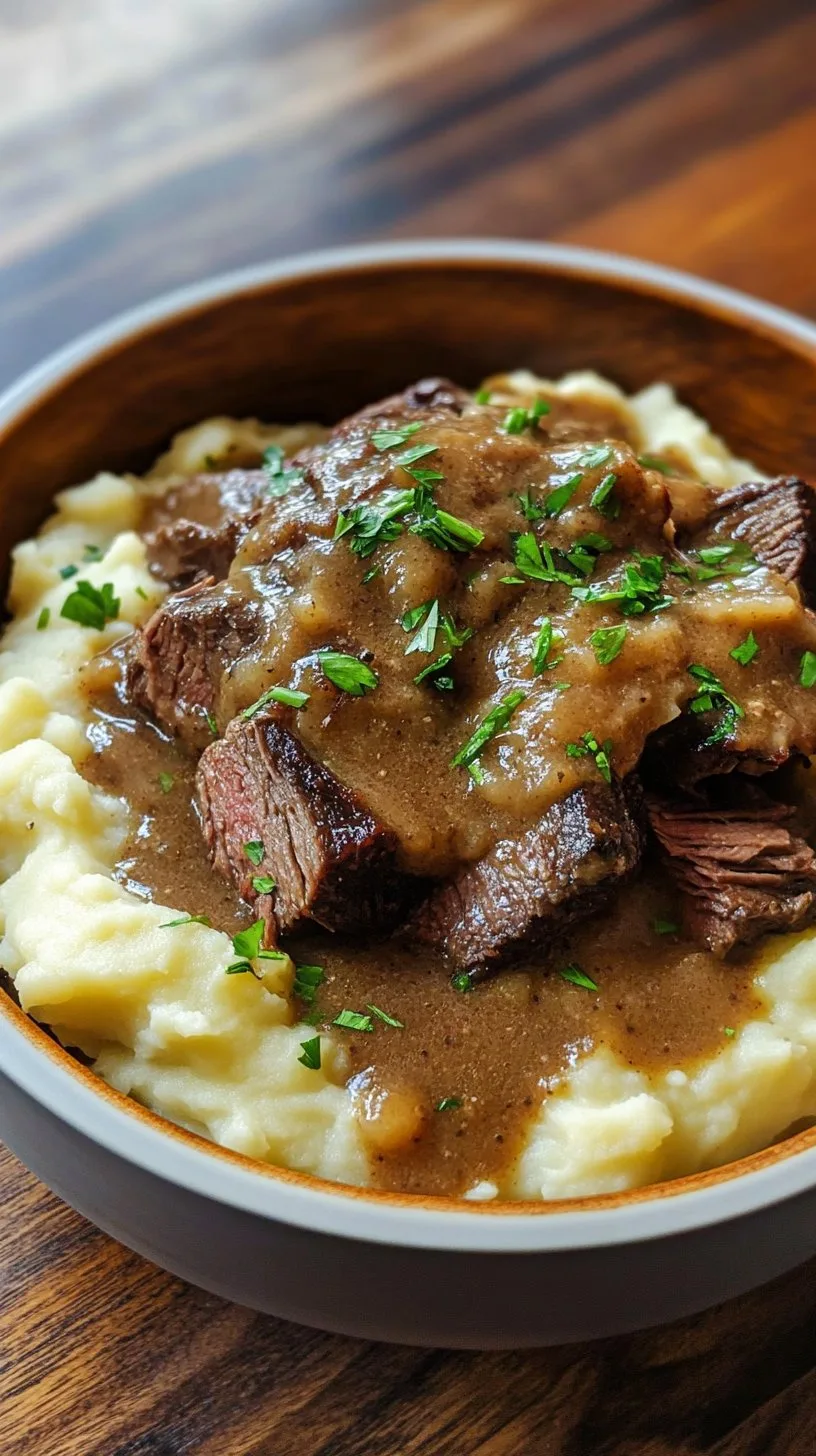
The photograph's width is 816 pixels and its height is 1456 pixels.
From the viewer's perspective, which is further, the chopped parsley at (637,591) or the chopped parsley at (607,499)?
the chopped parsley at (607,499)

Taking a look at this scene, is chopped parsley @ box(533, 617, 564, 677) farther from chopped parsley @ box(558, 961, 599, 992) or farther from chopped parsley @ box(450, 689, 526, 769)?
chopped parsley @ box(558, 961, 599, 992)

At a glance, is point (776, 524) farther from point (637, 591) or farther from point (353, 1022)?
point (353, 1022)

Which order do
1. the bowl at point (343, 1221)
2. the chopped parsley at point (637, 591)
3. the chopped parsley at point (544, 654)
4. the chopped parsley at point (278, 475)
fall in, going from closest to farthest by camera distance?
the bowl at point (343, 1221) < the chopped parsley at point (544, 654) < the chopped parsley at point (637, 591) < the chopped parsley at point (278, 475)

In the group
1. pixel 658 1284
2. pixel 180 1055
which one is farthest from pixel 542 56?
pixel 658 1284

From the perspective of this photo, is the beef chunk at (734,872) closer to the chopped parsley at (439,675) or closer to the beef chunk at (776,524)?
the chopped parsley at (439,675)

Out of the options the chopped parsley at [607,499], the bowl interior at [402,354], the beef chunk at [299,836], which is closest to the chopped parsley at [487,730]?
the beef chunk at [299,836]

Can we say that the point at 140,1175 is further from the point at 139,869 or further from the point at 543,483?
the point at 543,483
